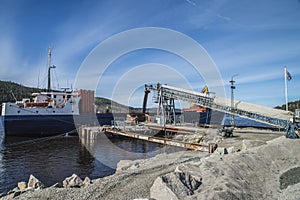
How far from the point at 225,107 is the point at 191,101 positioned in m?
4.45

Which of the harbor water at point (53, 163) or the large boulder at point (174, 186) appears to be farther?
the harbor water at point (53, 163)

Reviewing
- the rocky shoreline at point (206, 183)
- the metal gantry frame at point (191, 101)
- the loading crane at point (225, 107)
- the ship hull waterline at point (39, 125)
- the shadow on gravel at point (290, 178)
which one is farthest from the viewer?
the ship hull waterline at point (39, 125)

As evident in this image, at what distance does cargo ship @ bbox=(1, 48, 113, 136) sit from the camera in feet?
98.6

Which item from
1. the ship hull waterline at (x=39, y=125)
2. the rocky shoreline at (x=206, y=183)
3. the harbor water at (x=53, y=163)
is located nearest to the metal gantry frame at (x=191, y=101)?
the harbor water at (x=53, y=163)

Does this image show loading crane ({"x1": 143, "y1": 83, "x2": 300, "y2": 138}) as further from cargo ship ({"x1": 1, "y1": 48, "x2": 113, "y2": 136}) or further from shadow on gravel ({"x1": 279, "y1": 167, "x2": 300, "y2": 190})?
cargo ship ({"x1": 1, "y1": 48, "x2": 113, "y2": 136})

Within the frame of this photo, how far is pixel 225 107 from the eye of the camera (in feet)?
77.8

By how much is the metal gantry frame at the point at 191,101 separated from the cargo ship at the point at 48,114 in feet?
46.5

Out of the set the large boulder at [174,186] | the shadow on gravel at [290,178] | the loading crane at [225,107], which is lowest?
the shadow on gravel at [290,178]

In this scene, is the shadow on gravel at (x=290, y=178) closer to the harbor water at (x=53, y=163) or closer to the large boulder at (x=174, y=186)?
the large boulder at (x=174, y=186)

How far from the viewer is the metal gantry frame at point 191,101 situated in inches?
819

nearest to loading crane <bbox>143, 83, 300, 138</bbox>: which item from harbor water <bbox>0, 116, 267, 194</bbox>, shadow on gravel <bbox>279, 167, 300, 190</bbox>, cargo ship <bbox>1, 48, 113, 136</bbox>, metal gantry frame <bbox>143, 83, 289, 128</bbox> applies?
metal gantry frame <bbox>143, 83, 289, 128</bbox>

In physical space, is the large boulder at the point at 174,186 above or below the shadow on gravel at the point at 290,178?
above

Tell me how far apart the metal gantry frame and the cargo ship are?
14.2 m

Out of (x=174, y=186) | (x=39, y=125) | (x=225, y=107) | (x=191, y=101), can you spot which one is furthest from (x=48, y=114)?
(x=174, y=186)
